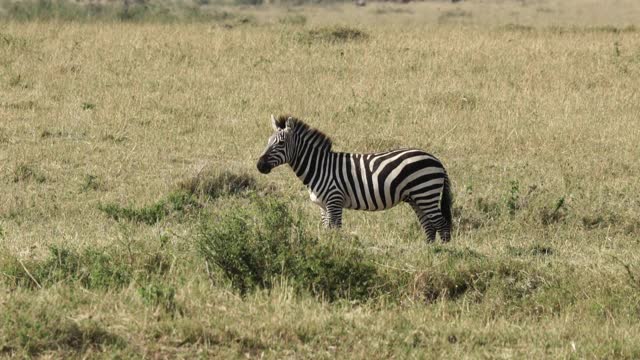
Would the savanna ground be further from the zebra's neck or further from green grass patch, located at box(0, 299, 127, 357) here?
the zebra's neck

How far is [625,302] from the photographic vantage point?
22.8ft

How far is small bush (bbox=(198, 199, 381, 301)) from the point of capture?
7.01 meters

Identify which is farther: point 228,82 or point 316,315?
point 228,82

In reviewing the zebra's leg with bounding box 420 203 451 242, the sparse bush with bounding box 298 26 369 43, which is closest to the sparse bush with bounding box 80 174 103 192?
the zebra's leg with bounding box 420 203 451 242

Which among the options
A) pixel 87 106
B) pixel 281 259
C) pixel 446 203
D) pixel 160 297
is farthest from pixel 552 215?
pixel 87 106

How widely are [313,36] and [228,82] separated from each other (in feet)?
11.8

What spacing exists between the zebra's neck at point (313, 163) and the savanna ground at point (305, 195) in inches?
18.6

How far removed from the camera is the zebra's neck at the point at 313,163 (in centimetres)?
950

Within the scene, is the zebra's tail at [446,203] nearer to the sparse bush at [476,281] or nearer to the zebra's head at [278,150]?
the zebra's head at [278,150]

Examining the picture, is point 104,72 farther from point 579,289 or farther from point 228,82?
point 579,289

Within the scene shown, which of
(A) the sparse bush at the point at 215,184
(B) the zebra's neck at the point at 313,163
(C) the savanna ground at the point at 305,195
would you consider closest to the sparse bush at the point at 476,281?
(C) the savanna ground at the point at 305,195

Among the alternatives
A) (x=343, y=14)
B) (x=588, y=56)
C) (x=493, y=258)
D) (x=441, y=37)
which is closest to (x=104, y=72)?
(x=441, y=37)

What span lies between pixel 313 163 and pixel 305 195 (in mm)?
1703

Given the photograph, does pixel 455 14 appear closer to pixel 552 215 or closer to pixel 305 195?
pixel 305 195
